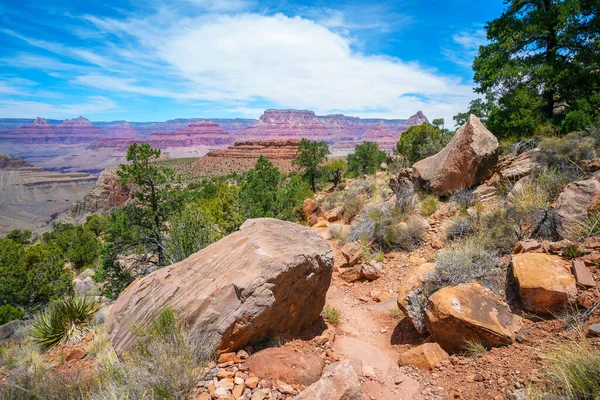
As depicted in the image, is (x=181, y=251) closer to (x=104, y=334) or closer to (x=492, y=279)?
(x=104, y=334)

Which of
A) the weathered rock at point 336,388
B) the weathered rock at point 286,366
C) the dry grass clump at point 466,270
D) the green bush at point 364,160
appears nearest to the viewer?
the weathered rock at point 336,388

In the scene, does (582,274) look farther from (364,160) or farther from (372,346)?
(364,160)

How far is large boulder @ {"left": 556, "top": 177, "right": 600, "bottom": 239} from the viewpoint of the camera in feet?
16.7

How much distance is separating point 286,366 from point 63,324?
5.54 metres

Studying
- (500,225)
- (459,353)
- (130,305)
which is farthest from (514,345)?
(130,305)

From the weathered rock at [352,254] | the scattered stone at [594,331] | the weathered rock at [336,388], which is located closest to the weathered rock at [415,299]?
the scattered stone at [594,331]

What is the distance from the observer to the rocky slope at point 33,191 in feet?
320

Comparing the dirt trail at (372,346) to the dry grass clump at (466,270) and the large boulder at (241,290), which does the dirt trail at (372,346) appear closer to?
the large boulder at (241,290)

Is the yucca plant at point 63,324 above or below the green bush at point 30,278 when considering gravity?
above

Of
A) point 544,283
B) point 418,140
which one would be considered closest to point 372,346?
point 544,283

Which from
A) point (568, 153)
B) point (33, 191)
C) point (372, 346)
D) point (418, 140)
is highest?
point (418, 140)

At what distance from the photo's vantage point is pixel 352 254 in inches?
357

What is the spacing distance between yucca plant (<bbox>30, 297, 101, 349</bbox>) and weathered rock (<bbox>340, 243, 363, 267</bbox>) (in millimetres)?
6655

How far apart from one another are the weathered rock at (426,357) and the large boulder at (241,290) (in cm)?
191
